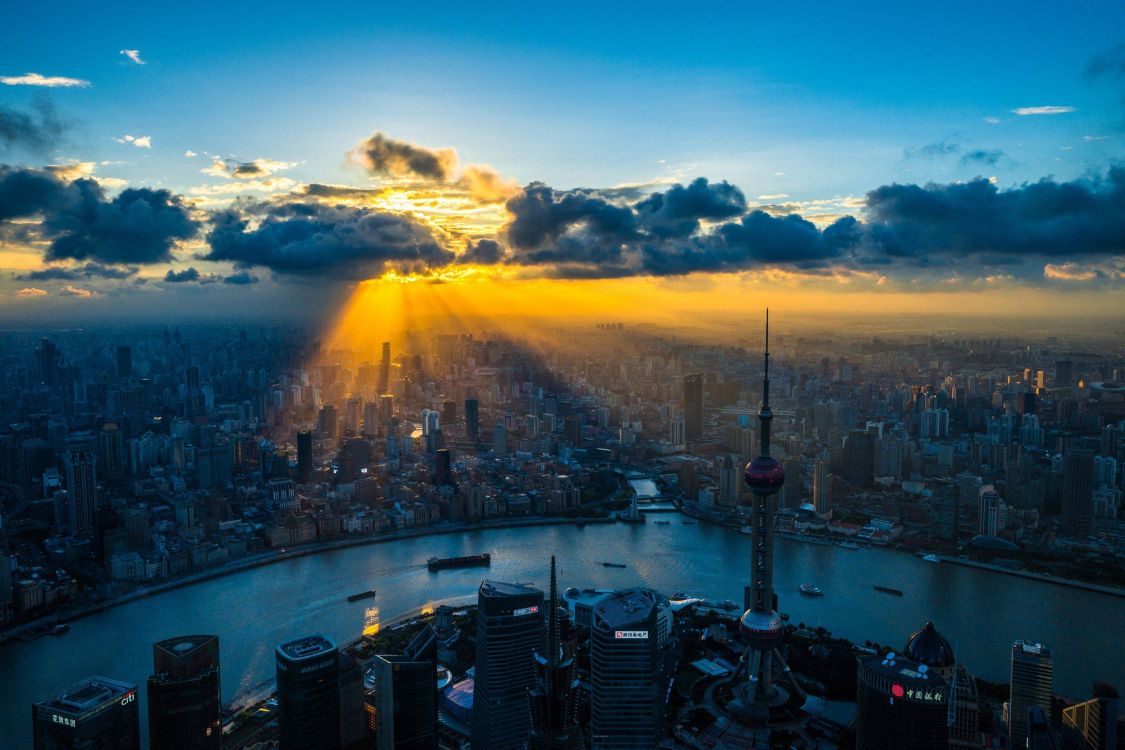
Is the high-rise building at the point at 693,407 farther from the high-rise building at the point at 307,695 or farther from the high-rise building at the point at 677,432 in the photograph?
the high-rise building at the point at 307,695

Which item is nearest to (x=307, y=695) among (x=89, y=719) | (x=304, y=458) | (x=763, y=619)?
(x=89, y=719)

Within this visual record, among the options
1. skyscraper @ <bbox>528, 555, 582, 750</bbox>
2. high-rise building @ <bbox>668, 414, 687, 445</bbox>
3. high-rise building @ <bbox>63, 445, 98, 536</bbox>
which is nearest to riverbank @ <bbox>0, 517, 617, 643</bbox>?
high-rise building @ <bbox>63, 445, 98, 536</bbox>

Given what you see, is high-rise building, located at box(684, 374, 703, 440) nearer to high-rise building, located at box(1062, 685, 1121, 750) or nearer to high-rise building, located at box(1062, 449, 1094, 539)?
high-rise building, located at box(1062, 449, 1094, 539)

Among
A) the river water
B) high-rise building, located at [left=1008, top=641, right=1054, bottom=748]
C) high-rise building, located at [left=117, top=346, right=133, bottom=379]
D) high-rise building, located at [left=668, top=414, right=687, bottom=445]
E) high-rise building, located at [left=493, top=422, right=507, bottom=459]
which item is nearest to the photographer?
high-rise building, located at [left=1008, top=641, right=1054, bottom=748]

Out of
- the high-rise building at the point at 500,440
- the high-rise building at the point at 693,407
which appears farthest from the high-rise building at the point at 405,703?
the high-rise building at the point at 693,407

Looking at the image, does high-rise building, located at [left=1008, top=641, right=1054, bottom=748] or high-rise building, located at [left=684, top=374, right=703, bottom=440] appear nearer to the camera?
high-rise building, located at [left=1008, top=641, right=1054, bottom=748]

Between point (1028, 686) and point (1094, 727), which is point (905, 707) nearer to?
point (1094, 727)
